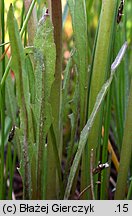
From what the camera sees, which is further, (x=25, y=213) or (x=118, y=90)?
(x=118, y=90)

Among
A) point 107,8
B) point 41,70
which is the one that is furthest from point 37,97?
point 107,8

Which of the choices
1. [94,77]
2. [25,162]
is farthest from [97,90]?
[25,162]

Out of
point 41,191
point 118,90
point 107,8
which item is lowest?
point 41,191

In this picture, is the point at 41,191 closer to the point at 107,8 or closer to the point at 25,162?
the point at 25,162

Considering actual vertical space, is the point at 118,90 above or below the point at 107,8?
below

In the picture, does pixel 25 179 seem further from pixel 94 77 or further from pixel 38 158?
pixel 94 77

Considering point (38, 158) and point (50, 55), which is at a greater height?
point (50, 55)

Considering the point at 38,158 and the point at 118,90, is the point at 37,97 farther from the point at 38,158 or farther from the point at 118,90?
the point at 118,90

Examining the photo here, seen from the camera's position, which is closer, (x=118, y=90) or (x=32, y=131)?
(x=32, y=131)
